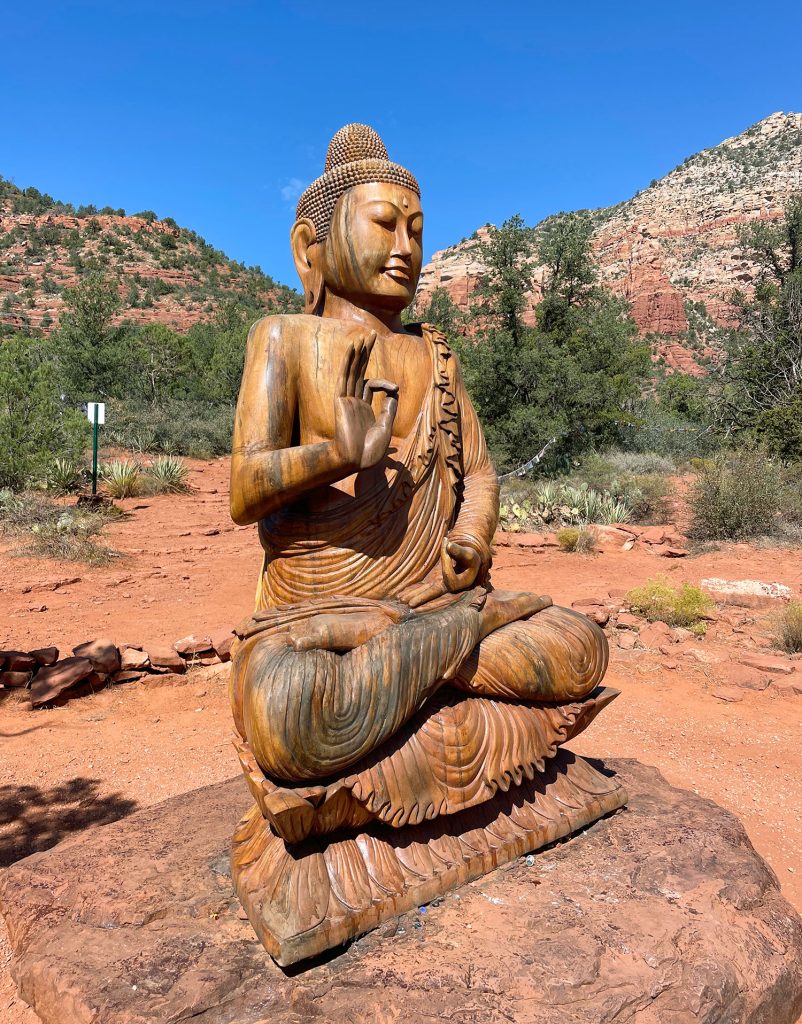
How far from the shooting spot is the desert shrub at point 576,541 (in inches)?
396

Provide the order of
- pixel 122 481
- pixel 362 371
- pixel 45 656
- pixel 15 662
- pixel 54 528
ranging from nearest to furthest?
pixel 362 371
pixel 15 662
pixel 45 656
pixel 54 528
pixel 122 481

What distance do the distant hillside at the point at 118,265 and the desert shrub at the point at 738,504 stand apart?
111 feet

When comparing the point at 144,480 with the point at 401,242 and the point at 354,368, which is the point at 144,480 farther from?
the point at 354,368

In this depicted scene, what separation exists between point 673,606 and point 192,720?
4874mm

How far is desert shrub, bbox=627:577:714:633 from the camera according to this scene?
6.83 m

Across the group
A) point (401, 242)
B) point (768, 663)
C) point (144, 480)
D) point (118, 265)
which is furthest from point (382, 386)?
point (118, 265)

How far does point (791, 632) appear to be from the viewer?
6262 millimetres

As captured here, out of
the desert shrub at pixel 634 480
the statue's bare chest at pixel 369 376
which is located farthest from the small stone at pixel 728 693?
the desert shrub at pixel 634 480

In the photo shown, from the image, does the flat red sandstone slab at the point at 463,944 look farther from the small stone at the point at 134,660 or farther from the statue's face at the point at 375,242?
the small stone at the point at 134,660

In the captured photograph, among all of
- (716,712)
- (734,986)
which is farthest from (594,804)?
(716,712)

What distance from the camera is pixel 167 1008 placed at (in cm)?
186

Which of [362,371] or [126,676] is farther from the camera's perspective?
[126,676]

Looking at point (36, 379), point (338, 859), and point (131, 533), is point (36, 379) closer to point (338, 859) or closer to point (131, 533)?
point (131, 533)

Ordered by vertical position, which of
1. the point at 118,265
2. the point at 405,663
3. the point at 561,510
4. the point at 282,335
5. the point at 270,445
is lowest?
the point at 561,510
